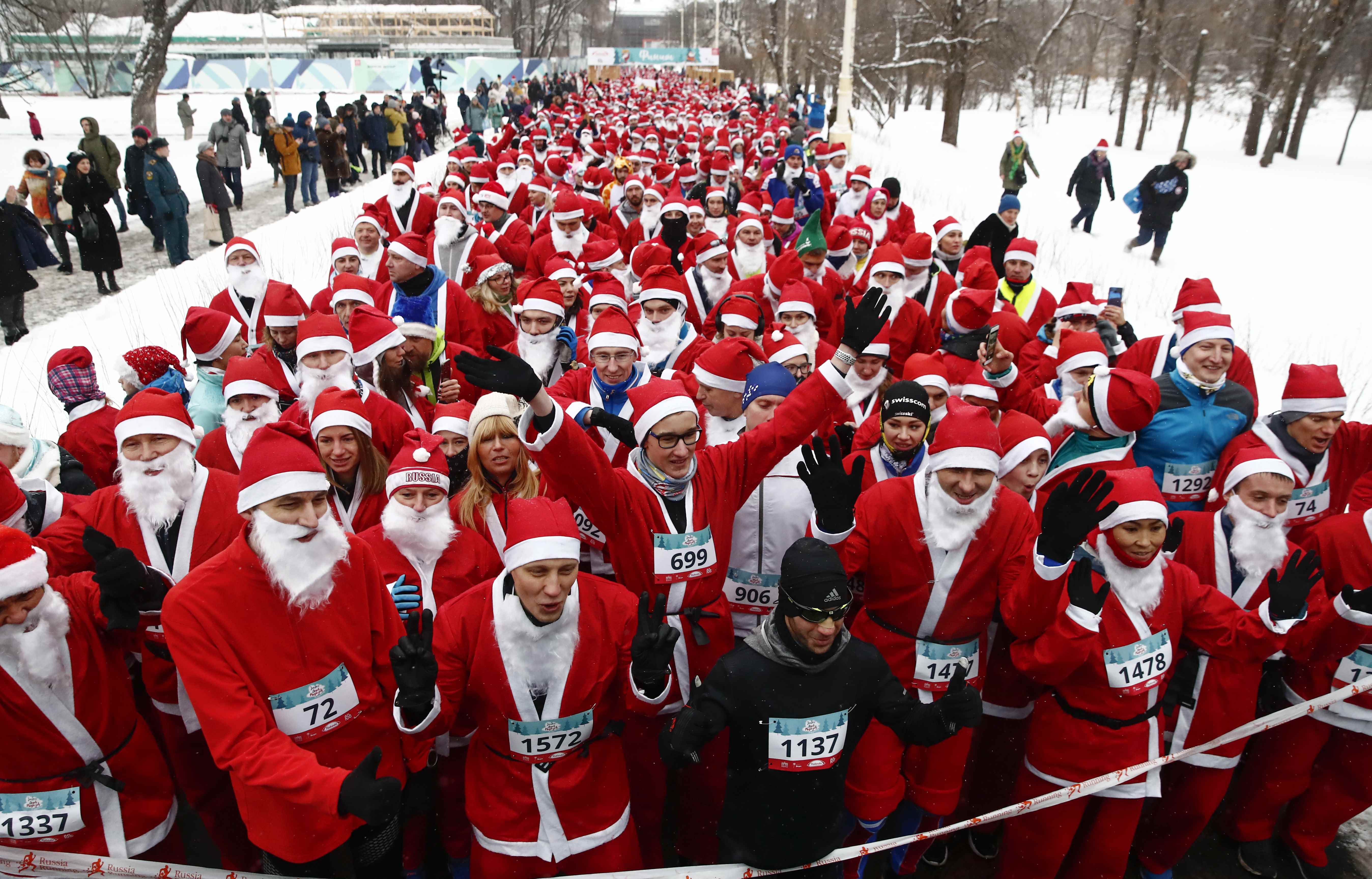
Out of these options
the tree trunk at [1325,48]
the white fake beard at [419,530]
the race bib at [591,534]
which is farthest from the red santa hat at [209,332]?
the tree trunk at [1325,48]

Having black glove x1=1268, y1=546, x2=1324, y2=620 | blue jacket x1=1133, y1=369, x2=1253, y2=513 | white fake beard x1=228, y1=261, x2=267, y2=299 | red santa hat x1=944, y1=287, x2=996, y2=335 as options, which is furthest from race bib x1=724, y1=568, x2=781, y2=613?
white fake beard x1=228, y1=261, x2=267, y2=299

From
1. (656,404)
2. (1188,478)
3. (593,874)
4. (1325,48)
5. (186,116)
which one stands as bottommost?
(593,874)

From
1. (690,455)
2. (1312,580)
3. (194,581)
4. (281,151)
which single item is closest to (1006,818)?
(1312,580)

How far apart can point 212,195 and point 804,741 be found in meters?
15.1

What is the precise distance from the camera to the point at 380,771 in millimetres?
2852

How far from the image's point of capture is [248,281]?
636 centimetres

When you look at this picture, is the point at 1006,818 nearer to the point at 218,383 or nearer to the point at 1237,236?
the point at 218,383

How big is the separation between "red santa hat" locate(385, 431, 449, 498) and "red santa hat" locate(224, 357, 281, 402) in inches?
54.6

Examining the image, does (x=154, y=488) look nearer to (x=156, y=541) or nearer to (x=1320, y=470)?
(x=156, y=541)

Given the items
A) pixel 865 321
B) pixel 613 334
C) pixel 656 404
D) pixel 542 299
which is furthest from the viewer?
pixel 542 299

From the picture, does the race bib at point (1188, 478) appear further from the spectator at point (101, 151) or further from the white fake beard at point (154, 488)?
the spectator at point (101, 151)

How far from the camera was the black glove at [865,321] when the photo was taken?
11.4ft

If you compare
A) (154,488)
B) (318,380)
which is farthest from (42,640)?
(318,380)

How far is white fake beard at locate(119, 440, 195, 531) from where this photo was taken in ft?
10.3
